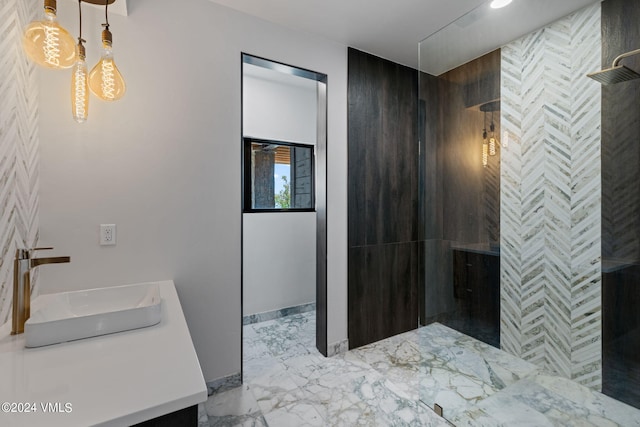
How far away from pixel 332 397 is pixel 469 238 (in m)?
1.53

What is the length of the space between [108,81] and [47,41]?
32 centimetres

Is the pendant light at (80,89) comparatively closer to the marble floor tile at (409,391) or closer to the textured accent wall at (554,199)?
the marble floor tile at (409,391)

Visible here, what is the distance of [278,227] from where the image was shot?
322 centimetres

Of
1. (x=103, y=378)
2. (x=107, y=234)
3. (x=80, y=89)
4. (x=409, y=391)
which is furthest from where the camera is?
(x=409, y=391)

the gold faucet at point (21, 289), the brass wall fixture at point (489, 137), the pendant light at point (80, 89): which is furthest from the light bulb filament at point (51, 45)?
the brass wall fixture at point (489, 137)

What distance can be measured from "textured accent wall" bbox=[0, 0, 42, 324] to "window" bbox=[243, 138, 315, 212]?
1.79m

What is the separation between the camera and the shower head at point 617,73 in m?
1.59

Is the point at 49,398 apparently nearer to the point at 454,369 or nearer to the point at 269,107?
the point at 454,369

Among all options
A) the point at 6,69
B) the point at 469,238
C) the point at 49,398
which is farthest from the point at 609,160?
the point at 6,69

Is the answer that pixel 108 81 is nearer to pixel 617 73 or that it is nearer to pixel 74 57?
pixel 74 57

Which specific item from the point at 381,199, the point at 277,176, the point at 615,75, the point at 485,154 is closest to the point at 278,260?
the point at 277,176

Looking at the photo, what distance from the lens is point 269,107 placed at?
124 inches

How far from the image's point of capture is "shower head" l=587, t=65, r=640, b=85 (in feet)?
5.24

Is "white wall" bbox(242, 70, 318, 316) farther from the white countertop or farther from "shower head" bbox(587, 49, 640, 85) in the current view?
"shower head" bbox(587, 49, 640, 85)
